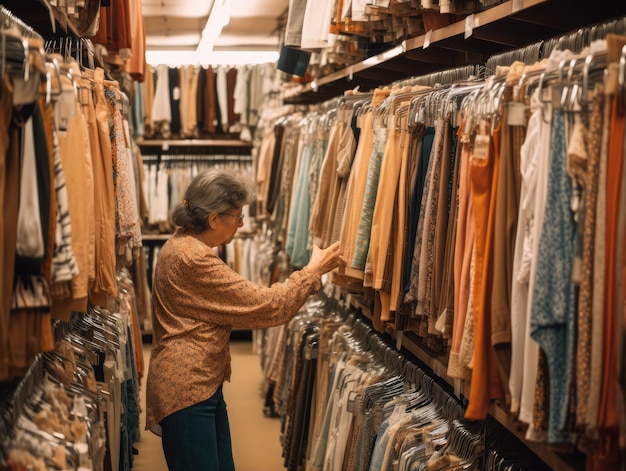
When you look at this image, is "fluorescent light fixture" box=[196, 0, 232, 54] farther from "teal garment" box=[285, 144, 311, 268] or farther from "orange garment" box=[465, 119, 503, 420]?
"orange garment" box=[465, 119, 503, 420]

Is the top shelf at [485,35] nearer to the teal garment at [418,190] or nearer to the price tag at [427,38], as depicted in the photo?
the price tag at [427,38]

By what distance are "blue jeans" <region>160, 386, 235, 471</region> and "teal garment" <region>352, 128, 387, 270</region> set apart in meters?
0.91

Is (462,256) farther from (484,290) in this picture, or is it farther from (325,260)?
(325,260)

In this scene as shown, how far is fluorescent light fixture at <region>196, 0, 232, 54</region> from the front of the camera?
26.0 feet

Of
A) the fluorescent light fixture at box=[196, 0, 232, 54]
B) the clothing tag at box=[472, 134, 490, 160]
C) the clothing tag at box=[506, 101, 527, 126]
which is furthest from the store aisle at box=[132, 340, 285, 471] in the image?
the clothing tag at box=[506, 101, 527, 126]

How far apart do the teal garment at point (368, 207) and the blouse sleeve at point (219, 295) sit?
1.05 feet

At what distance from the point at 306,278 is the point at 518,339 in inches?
61.8

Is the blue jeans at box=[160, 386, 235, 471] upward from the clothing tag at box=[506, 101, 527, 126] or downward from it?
downward

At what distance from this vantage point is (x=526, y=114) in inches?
84.4

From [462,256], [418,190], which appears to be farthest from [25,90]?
[418,190]

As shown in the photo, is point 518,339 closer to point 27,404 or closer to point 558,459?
point 558,459

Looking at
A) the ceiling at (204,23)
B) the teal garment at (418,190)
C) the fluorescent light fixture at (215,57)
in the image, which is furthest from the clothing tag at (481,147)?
the fluorescent light fixture at (215,57)

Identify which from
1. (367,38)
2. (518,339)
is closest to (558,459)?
(518,339)

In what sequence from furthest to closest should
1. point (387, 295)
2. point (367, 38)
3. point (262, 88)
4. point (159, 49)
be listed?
point (159, 49) < point (262, 88) < point (367, 38) < point (387, 295)
